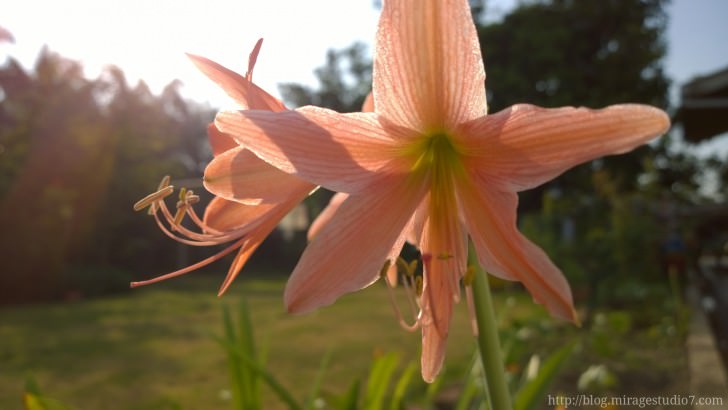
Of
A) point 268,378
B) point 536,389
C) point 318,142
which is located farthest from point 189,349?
point 318,142

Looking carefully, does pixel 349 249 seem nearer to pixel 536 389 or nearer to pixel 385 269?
pixel 385 269

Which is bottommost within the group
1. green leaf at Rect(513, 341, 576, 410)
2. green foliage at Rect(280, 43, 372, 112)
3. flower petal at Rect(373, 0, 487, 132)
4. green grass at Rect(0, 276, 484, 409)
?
green grass at Rect(0, 276, 484, 409)

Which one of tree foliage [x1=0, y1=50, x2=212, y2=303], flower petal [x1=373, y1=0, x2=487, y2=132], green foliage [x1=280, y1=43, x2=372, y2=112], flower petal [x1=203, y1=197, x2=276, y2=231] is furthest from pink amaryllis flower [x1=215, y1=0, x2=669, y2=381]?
green foliage [x1=280, y1=43, x2=372, y2=112]

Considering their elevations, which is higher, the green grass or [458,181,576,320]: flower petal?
[458,181,576,320]: flower petal

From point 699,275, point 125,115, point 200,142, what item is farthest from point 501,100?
point 200,142

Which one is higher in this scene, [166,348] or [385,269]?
[385,269]

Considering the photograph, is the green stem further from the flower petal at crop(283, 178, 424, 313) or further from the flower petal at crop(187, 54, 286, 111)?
the flower petal at crop(187, 54, 286, 111)

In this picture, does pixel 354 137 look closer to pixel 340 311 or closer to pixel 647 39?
pixel 340 311
